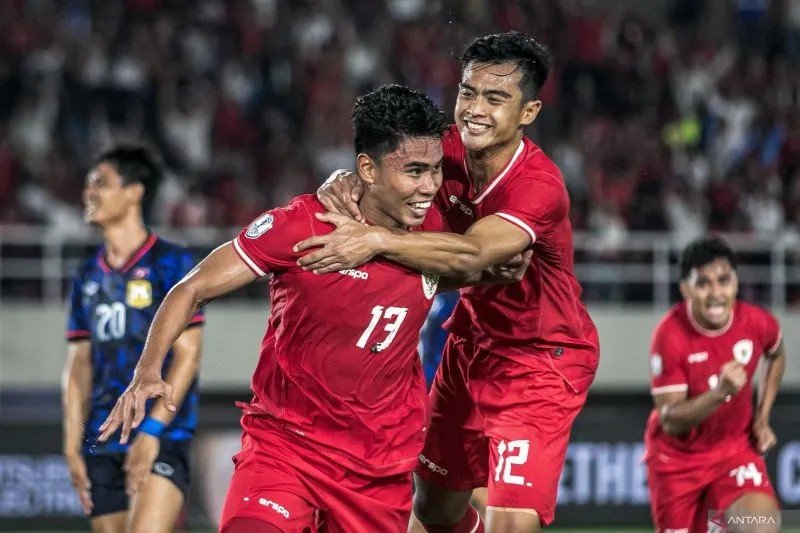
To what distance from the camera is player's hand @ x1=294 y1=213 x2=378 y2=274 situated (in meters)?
5.38

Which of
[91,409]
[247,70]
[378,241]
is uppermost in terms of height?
[247,70]

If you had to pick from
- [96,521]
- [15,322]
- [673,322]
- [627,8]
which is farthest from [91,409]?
[627,8]

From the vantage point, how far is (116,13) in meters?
16.8

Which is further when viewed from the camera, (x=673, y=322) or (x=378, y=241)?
(x=673, y=322)

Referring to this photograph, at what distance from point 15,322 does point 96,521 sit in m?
7.43

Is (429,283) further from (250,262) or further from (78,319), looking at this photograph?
(78,319)

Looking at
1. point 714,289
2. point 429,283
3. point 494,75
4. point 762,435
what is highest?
point 494,75

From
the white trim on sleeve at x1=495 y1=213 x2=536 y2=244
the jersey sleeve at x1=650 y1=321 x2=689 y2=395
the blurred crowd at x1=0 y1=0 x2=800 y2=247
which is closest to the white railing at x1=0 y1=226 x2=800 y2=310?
the blurred crowd at x1=0 y1=0 x2=800 y2=247

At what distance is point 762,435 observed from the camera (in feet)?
26.4

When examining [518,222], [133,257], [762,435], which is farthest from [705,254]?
[133,257]

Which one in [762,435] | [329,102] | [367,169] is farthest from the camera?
[329,102]

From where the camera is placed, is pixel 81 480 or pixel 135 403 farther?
pixel 81 480

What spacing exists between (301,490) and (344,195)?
1164 millimetres

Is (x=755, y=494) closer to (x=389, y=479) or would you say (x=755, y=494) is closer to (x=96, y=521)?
(x=389, y=479)
